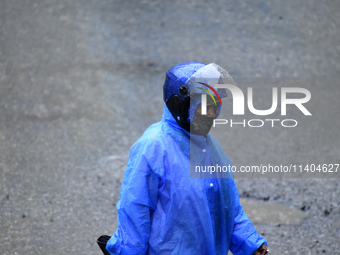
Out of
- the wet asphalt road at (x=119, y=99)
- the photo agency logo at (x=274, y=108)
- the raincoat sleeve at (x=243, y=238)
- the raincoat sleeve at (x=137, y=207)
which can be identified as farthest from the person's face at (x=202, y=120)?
the photo agency logo at (x=274, y=108)

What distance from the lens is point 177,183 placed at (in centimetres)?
299

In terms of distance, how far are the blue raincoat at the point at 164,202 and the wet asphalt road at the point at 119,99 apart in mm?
2385

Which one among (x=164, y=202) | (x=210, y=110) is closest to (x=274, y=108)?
(x=210, y=110)

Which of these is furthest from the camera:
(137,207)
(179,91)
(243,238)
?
(243,238)

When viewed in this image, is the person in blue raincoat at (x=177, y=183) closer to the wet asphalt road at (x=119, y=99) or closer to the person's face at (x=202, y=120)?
the person's face at (x=202, y=120)

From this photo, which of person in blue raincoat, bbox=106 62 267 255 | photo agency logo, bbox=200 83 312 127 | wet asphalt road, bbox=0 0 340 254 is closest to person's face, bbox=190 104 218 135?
person in blue raincoat, bbox=106 62 267 255

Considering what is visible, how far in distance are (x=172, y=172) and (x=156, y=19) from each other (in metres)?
7.88

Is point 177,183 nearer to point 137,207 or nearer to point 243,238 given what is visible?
point 137,207

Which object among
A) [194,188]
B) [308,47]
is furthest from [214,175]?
[308,47]

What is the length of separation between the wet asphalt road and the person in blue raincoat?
238 cm

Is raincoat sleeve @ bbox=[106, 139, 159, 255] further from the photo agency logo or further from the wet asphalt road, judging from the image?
the photo agency logo

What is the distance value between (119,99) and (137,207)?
5.34m

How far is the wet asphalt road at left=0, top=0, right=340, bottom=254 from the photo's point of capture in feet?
18.9

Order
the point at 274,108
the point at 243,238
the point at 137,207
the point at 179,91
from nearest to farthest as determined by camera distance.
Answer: the point at 137,207 < the point at 179,91 < the point at 243,238 < the point at 274,108
